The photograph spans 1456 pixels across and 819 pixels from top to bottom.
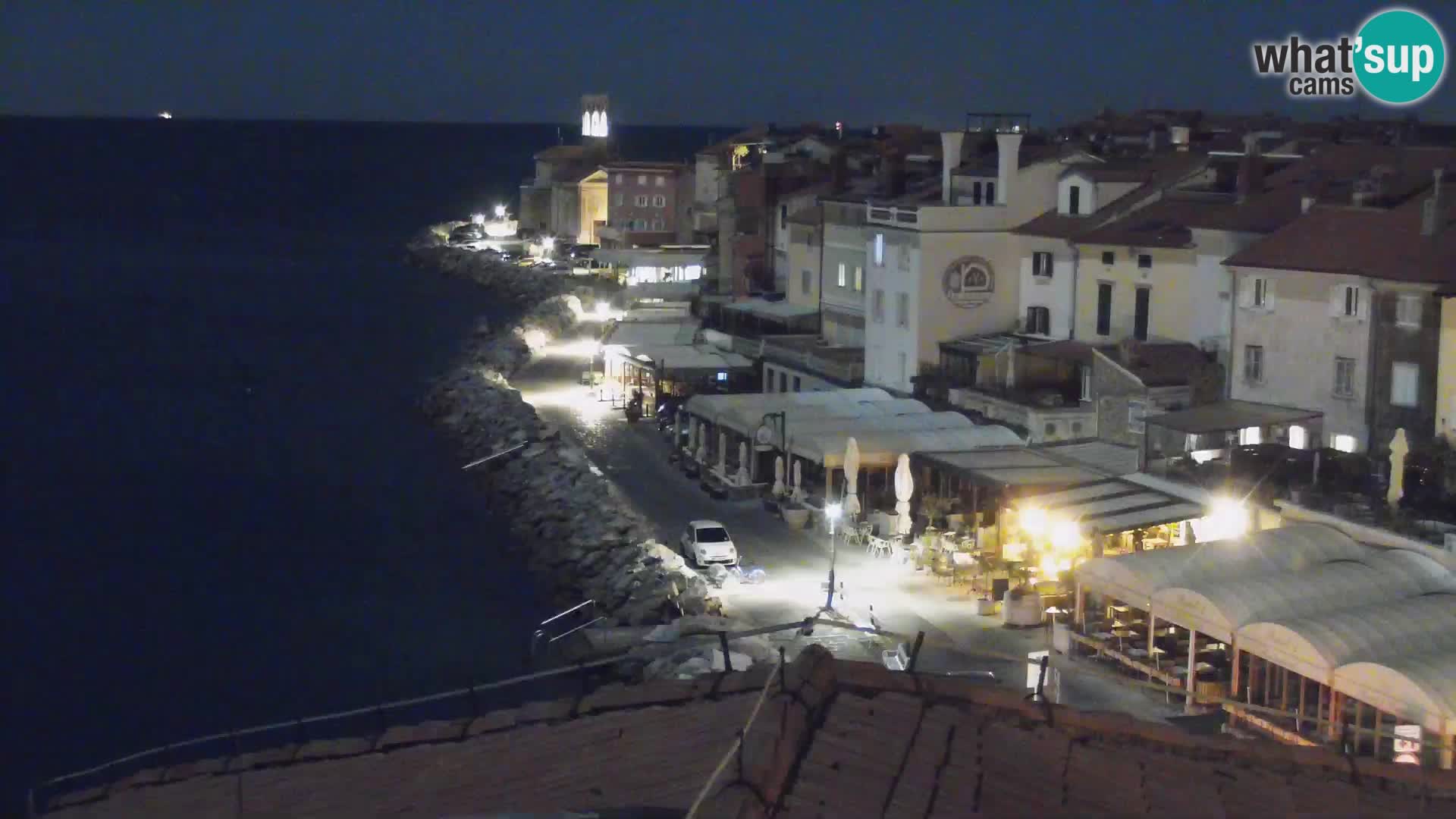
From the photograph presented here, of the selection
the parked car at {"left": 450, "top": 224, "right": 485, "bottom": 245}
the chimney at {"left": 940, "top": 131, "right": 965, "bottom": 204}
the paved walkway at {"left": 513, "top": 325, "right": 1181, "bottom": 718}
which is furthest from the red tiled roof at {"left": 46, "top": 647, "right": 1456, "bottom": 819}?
the parked car at {"left": 450, "top": 224, "right": 485, "bottom": 245}

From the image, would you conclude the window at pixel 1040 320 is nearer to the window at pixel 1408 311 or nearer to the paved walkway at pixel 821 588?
the paved walkway at pixel 821 588

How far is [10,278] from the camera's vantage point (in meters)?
73.0

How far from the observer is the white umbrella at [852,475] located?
20.8 metres

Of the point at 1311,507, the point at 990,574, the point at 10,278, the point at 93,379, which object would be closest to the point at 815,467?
the point at 990,574

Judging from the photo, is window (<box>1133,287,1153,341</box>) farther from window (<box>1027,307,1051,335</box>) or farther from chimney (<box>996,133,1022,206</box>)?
chimney (<box>996,133,1022,206</box>)

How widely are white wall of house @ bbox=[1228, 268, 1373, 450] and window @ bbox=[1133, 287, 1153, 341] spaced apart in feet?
8.73

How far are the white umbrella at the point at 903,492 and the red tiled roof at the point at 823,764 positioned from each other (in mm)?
12566

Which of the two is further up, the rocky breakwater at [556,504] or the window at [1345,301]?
the window at [1345,301]

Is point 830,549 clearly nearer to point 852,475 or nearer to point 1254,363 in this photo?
point 852,475

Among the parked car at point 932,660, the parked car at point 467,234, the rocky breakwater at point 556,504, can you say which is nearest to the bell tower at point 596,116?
the parked car at point 467,234

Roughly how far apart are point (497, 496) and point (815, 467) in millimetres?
6679

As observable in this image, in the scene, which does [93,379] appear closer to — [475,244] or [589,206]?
[589,206]

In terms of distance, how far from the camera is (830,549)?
20.7 metres

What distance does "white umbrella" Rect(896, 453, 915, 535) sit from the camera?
19.6 meters
